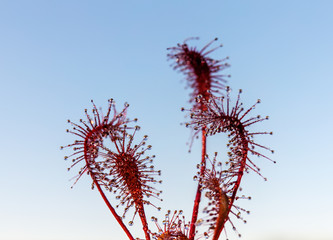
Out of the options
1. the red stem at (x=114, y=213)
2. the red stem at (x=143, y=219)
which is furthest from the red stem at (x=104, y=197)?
the red stem at (x=143, y=219)

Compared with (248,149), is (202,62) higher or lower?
higher

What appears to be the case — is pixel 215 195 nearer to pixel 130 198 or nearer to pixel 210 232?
pixel 210 232

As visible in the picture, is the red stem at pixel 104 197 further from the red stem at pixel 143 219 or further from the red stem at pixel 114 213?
the red stem at pixel 143 219

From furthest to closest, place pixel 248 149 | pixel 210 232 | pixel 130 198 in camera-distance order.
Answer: pixel 130 198 → pixel 248 149 → pixel 210 232

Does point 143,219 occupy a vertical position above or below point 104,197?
below

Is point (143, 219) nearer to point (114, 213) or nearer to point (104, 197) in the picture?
point (114, 213)

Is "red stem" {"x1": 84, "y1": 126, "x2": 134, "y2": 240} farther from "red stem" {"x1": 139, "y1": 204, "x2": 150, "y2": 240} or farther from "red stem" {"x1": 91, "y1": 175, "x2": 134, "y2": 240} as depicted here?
"red stem" {"x1": 139, "y1": 204, "x2": 150, "y2": 240}

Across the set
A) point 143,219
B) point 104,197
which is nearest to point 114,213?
point 104,197

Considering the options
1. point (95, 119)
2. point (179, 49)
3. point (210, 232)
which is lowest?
point (210, 232)

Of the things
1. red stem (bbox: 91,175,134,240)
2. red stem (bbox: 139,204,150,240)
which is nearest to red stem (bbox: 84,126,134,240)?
red stem (bbox: 91,175,134,240)

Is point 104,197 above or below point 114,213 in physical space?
above

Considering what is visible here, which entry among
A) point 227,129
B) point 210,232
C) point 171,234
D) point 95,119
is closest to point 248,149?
point 227,129
